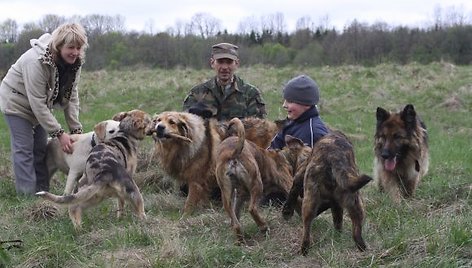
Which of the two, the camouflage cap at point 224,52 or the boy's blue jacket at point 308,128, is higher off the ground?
the camouflage cap at point 224,52

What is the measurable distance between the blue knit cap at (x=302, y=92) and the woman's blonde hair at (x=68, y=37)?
2.90 meters

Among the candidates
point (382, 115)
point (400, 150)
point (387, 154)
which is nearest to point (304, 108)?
point (382, 115)

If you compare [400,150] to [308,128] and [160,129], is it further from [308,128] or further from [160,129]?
[160,129]

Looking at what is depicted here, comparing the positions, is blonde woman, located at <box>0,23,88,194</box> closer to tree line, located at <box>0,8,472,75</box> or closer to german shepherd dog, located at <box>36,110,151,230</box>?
german shepherd dog, located at <box>36,110,151,230</box>

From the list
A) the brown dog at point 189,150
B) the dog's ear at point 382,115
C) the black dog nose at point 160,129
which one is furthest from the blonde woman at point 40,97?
the dog's ear at point 382,115

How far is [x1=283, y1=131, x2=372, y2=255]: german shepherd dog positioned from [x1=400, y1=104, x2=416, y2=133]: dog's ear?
6.34 feet

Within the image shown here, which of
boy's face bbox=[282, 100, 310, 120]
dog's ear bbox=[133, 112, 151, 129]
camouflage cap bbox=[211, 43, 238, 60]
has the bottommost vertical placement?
dog's ear bbox=[133, 112, 151, 129]

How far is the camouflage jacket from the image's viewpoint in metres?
8.23

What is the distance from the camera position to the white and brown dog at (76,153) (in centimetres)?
708

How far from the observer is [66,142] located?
7434mm

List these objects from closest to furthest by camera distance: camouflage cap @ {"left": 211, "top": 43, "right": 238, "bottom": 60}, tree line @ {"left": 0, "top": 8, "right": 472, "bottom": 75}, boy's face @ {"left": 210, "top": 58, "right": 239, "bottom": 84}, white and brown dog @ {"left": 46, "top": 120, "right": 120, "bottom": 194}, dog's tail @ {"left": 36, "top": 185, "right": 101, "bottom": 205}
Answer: dog's tail @ {"left": 36, "top": 185, "right": 101, "bottom": 205}
white and brown dog @ {"left": 46, "top": 120, "right": 120, "bottom": 194}
camouflage cap @ {"left": 211, "top": 43, "right": 238, "bottom": 60}
boy's face @ {"left": 210, "top": 58, "right": 239, "bottom": 84}
tree line @ {"left": 0, "top": 8, "right": 472, "bottom": 75}

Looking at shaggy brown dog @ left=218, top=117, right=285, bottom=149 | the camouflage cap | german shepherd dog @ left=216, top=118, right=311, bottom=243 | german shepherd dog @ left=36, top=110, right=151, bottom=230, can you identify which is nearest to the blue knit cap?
german shepherd dog @ left=216, top=118, right=311, bottom=243

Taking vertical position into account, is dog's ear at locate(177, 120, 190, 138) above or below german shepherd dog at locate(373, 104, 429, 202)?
above

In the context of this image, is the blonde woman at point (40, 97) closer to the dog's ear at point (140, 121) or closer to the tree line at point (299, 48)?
the dog's ear at point (140, 121)
